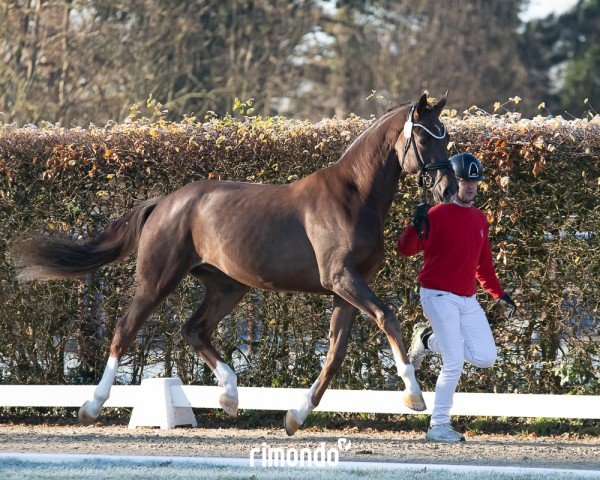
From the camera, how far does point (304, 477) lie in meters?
5.38

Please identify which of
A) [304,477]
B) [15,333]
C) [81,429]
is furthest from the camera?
[15,333]

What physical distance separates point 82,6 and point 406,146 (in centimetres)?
1371

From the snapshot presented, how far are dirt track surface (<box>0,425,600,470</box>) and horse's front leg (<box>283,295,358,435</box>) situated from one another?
189 mm

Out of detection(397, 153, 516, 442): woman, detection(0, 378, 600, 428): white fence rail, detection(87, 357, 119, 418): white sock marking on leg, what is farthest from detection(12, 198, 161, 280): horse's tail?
detection(397, 153, 516, 442): woman

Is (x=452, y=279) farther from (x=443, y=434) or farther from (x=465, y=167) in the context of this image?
(x=443, y=434)

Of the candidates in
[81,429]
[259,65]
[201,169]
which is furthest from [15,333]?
[259,65]

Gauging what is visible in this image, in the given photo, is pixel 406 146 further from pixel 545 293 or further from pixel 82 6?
pixel 82 6

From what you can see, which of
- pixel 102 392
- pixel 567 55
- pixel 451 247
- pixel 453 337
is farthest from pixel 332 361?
pixel 567 55

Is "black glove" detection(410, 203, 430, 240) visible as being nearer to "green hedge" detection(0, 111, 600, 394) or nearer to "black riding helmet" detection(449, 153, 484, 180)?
"black riding helmet" detection(449, 153, 484, 180)

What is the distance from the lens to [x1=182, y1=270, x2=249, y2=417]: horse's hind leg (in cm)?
761

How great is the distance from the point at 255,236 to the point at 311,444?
4.51ft

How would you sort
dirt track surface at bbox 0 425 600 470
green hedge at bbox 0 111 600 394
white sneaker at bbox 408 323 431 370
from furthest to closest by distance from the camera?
green hedge at bbox 0 111 600 394, white sneaker at bbox 408 323 431 370, dirt track surface at bbox 0 425 600 470

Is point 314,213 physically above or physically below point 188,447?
above

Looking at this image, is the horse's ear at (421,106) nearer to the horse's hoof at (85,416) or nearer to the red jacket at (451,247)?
the red jacket at (451,247)
